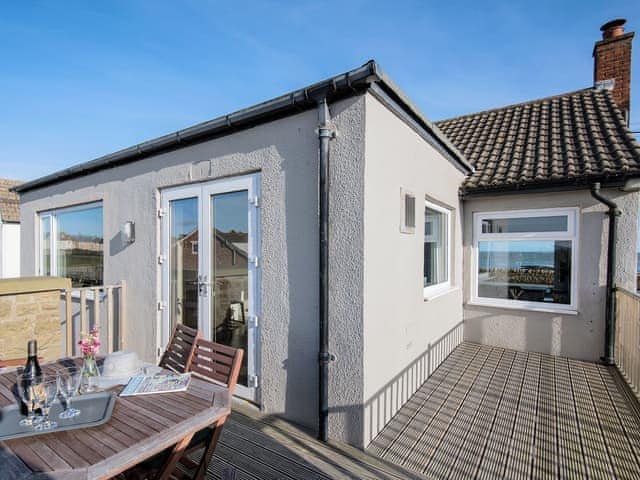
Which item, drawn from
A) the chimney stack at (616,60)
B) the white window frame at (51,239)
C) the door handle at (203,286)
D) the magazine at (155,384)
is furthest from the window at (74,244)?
the chimney stack at (616,60)

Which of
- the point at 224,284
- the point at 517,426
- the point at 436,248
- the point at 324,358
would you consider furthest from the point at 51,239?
the point at 517,426

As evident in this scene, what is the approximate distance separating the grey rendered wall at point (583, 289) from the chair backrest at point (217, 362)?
18.7 feet

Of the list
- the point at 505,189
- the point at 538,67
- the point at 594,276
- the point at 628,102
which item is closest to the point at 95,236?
the point at 505,189

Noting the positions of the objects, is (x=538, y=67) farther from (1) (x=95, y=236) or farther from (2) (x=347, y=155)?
(1) (x=95, y=236)

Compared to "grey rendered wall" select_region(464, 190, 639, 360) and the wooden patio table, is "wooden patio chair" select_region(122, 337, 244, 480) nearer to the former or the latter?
the wooden patio table

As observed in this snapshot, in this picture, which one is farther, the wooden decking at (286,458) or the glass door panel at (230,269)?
the glass door panel at (230,269)

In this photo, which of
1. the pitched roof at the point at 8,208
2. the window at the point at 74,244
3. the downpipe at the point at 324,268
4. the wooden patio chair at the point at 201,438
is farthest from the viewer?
the pitched roof at the point at 8,208

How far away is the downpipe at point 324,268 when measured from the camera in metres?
3.25

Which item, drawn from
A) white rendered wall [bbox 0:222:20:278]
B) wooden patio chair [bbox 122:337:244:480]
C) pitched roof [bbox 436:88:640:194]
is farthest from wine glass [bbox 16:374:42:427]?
white rendered wall [bbox 0:222:20:278]

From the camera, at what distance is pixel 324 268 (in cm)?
328

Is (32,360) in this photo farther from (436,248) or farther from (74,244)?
(74,244)

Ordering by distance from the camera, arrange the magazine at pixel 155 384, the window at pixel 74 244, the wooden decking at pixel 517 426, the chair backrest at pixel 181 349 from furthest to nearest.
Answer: the window at pixel 74 244 → the chair backrest at pixel 181 349 → the wooden decking at pixel 517 426 → the magazine at pixel 155 384

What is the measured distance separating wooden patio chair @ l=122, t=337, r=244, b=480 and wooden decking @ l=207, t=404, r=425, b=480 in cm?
28

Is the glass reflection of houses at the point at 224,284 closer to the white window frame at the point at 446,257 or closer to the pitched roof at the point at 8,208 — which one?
the white window frame at the point at 446,257
